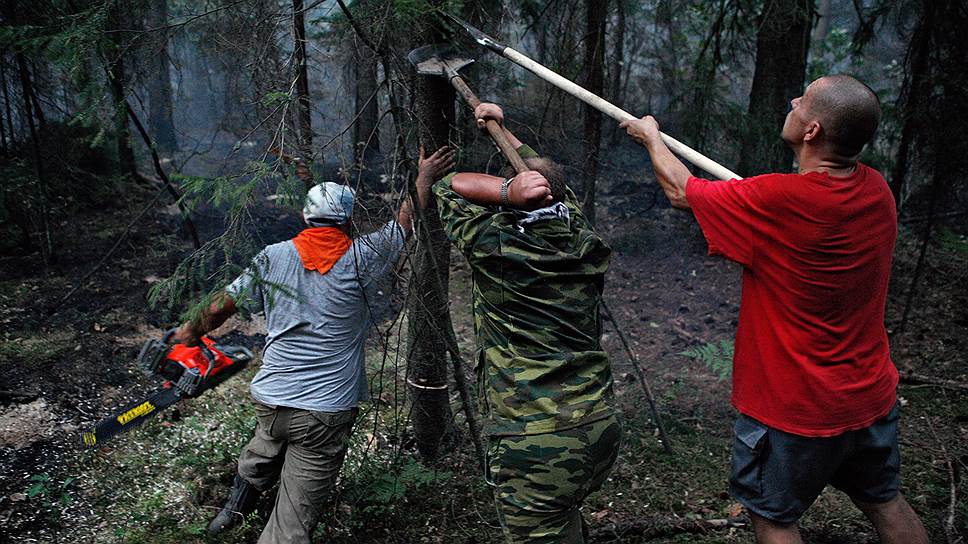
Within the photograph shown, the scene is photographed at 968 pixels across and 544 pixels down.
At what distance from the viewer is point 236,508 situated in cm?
391

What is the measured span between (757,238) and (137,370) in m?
5.58

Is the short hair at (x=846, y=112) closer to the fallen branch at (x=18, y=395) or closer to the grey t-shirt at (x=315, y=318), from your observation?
the grey t-shirt at (x=315, y=318)

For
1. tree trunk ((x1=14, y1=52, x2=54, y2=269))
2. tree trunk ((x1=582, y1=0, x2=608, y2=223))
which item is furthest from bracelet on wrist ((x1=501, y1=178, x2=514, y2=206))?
tree trunk ((x1=14, y1=52, x2=54, y2=269))

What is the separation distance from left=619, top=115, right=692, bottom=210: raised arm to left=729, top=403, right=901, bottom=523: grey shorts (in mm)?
1000

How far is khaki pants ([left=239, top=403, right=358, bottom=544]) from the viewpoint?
11.7 ft

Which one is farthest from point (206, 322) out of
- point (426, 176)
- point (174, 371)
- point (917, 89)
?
point (917, 89)

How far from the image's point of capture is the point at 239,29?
4348 mm

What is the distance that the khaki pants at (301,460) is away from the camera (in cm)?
356

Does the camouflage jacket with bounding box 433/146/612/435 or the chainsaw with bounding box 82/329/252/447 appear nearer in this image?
the camouflage jacket with bounding box 433/146/612/435

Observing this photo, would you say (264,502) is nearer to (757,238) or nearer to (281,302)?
(281,302)

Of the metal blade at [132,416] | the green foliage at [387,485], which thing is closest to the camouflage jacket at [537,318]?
the green foliage at [387,485]

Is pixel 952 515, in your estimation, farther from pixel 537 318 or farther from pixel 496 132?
pixel 496 132

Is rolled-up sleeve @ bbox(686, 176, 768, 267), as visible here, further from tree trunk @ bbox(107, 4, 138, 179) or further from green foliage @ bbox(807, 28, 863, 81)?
green foliage @ bbox(807, 28, 863, 81)

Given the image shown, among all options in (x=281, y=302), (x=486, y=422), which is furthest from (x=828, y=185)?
(x=281, y=302)
